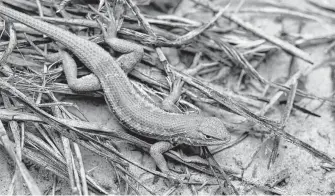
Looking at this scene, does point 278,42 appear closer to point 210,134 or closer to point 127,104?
point 210,134

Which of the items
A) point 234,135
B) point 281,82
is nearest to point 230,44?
point 281,82

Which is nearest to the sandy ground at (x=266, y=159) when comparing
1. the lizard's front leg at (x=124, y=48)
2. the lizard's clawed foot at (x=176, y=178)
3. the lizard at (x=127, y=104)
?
the lizard's clawed foot at (x=176, y=178)

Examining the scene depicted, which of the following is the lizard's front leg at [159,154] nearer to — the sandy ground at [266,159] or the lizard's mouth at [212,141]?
the sandy ground at [266,159]

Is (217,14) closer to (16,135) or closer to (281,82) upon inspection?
(281,82)

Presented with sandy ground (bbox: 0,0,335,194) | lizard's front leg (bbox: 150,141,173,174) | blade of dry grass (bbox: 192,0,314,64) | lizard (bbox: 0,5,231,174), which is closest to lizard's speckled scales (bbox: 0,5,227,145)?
lizard (bbox: 0,5,231,174)

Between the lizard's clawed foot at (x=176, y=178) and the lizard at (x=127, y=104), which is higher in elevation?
the lizard at (x=127, y=104)

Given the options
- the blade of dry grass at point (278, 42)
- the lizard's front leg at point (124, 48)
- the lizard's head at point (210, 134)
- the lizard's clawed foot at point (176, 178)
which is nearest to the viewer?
the lizard's clawed foot at point (176, 178)

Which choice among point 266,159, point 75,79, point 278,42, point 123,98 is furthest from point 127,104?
point 278,42

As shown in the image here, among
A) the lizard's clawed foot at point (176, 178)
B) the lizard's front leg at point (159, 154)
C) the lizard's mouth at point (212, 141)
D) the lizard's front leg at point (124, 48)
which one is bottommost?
the lizard's clawed foot at point (176, 178)
